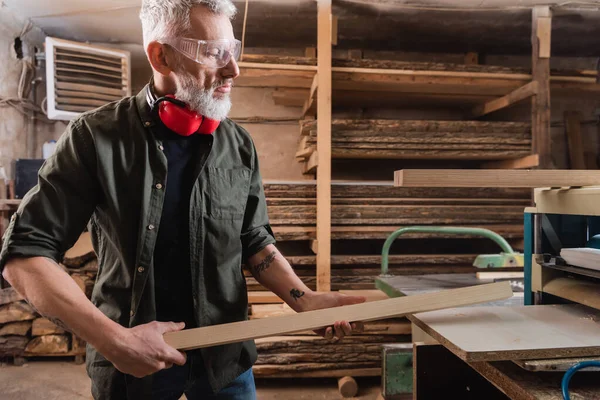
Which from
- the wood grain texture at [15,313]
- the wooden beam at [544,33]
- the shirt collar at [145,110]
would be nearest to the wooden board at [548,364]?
the shirt collar at [145,110]

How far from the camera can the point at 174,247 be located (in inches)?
50.8

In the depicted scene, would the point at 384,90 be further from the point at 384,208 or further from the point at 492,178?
the point at 492,178

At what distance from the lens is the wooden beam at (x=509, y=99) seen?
10.3 feet

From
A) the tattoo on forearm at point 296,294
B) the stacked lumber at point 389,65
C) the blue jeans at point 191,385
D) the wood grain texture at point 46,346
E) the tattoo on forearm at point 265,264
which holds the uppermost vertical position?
the stacked lumber at point 389,65

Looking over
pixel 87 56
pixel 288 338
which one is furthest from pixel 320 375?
pixel 87 56

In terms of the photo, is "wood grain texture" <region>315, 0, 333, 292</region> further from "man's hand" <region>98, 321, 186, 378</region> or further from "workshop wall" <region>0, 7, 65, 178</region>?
"workshop wall" <region>0, 7, 65, 178</region>

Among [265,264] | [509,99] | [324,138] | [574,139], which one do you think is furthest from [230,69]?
[574,139]

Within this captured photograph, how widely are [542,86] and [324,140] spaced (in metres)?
1.67

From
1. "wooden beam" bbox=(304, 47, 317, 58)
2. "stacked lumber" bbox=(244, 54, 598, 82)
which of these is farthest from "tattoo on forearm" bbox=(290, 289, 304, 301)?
"wooden beam" bbox=(304, 47, 317, 58)

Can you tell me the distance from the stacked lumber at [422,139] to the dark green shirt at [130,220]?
1833 mm

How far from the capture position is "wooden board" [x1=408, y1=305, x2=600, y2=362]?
91 cm

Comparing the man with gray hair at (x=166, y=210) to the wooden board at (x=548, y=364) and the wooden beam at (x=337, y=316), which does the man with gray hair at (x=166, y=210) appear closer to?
the wooden beam at (x=337, y=316)

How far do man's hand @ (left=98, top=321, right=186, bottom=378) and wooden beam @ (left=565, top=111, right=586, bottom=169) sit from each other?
4158mm

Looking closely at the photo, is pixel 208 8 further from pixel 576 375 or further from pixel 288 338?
pixel 288 338
